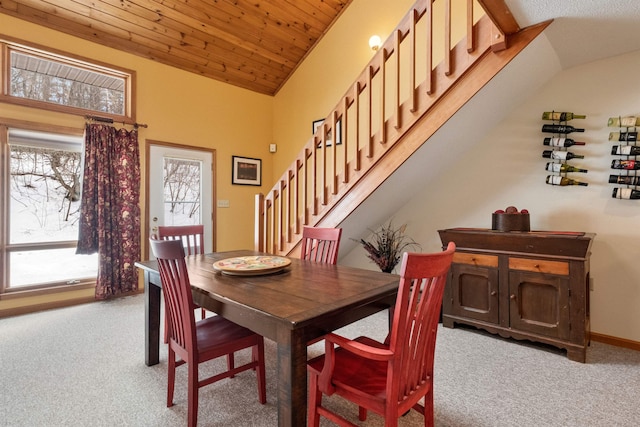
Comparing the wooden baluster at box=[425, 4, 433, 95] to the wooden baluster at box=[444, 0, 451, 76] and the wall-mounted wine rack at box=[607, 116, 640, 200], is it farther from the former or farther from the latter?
the wall-mounted wine rack at box=[607, 116, 640, 200]

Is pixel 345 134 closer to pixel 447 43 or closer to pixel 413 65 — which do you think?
pixel 413 65

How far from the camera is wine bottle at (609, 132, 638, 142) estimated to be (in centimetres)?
252

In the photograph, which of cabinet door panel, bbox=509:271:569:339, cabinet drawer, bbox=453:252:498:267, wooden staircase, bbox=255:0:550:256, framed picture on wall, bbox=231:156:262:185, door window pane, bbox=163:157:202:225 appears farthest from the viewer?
framed picture on wall, bbox=231:156:262:185

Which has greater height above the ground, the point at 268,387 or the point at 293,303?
the point at 293,303

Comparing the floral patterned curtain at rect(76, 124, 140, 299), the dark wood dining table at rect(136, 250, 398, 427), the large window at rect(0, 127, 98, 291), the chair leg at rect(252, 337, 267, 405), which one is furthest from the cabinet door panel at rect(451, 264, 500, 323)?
the large window at rect(0, 127, 98, 291)

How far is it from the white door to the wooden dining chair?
113 inches

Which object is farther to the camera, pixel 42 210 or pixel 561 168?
pixel 42 210

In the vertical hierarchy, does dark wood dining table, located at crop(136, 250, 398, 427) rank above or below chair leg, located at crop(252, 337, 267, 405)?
above

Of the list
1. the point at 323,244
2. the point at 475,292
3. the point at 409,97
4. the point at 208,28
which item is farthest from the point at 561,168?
the point at 208,28

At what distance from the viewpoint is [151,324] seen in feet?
7.55

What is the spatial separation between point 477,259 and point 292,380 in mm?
2168

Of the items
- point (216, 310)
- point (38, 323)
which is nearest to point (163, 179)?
point (38, 323)

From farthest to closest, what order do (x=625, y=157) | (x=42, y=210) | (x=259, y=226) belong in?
1. (x=259, y=226)
2. (x=42, y=210)
3. (x=625, y=157)

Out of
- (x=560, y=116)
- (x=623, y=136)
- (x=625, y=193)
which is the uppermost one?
(x=560, y=116)
